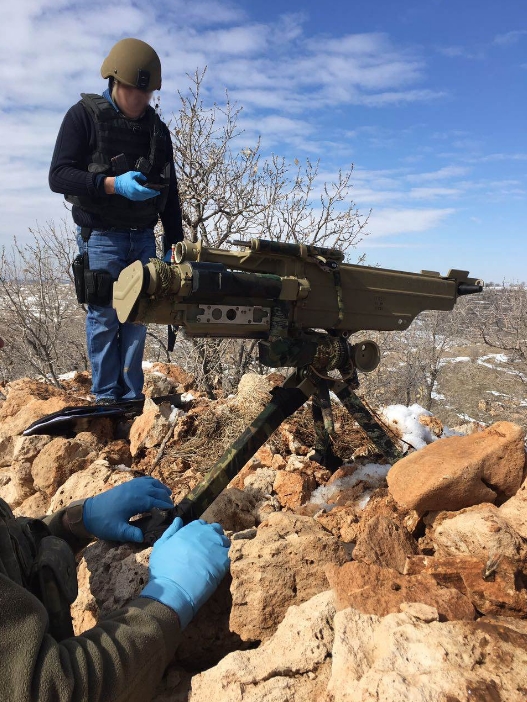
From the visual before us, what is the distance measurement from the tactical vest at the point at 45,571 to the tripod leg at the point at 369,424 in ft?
5.24

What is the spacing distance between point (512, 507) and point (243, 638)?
115 cm

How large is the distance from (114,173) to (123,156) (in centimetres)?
14

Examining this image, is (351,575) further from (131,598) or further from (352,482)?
(352,482)

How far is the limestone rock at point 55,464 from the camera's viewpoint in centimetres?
307

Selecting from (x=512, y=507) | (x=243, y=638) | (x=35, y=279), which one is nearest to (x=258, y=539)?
(x=243, y=638)

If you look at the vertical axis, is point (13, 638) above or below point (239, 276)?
below

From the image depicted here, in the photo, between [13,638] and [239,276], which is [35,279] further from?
[13,638]

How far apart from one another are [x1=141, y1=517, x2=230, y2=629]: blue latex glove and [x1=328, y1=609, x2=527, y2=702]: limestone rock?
0.50 metres

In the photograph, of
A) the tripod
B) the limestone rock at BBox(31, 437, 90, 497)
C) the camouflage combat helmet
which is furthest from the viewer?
the camouflage combat helmet

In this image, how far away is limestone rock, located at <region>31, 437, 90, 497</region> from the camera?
121 inches

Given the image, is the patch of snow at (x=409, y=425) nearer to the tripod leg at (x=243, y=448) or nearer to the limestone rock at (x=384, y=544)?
the tripod leg at (x=243, y=448)

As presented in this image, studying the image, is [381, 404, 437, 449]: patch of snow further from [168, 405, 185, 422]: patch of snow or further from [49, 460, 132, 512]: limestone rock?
[49, 460, 132, 512]: limestone rock

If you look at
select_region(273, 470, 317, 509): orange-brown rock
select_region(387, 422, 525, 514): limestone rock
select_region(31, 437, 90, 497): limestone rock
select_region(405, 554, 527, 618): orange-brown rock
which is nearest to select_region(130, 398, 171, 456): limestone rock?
select_region(31, 437, 90, 497): limestone rock

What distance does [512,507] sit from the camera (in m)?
1.89
